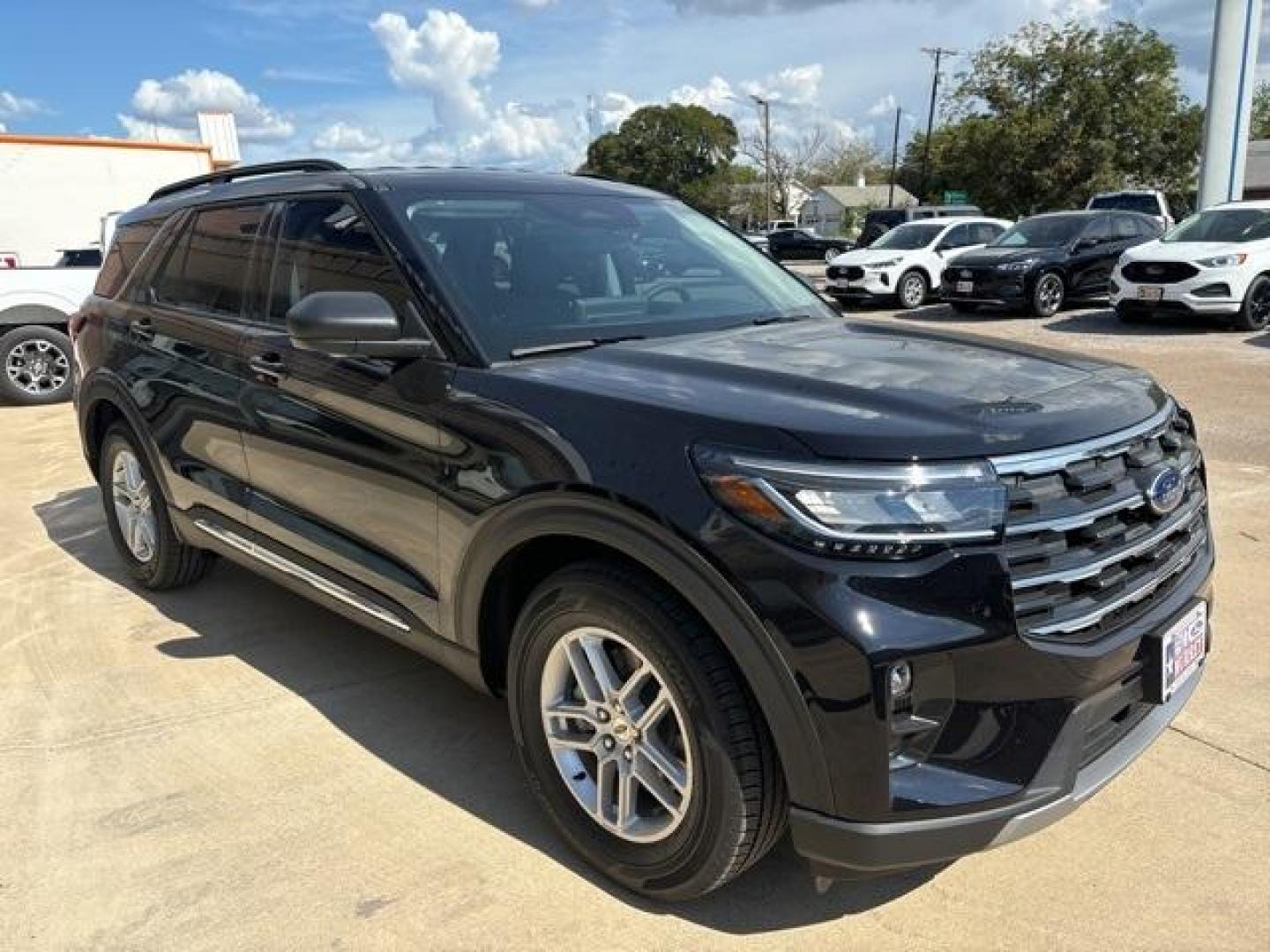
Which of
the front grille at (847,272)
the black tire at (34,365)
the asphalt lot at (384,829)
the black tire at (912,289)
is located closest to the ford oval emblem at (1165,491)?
the asphalt lot at (384,829)

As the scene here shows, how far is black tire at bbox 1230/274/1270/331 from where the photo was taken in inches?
495

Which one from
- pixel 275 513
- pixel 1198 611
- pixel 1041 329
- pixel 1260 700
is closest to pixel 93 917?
pixel 275 513

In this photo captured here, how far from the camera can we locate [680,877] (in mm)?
2387

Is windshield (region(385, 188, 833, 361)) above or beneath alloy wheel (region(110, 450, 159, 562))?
above

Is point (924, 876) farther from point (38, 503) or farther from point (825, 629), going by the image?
point (38, 503)

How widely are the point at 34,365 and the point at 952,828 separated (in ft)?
36.1

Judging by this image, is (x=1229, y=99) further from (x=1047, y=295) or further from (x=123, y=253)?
(x=123, y=253)

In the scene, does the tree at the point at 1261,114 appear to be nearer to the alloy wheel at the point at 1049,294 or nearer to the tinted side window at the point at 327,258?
the alloy wheel at the point at 1049,294

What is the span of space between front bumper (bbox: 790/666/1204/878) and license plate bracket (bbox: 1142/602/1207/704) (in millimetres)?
173

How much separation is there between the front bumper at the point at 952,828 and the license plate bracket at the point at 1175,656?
0.57ft

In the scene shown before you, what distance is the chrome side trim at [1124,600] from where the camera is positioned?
2.09 m

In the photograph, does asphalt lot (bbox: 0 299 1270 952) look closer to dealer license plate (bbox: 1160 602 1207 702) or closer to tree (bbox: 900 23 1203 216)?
dealer license plate (bbox: 1160 602 1207 702)

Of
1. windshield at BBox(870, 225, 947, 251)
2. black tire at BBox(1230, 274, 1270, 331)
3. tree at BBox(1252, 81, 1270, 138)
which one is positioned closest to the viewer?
black tire at BBox(1230, 274, 1270, 331)

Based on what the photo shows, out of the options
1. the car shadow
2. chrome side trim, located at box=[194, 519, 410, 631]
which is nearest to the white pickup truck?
the car shadow
